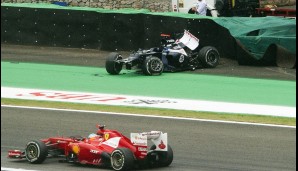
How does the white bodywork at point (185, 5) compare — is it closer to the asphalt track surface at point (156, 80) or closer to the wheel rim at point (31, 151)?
the asphalt track surface at point (156, 80)

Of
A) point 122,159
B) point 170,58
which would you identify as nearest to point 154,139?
point 122,159

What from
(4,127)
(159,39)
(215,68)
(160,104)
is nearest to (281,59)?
(215,68)

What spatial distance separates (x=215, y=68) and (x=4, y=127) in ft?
34.8

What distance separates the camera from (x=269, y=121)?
17.2 meters

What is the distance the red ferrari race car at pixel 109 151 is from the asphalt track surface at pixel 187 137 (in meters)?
0.13

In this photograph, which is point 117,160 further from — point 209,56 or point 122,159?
point 209,56

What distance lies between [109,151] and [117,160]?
33 cm

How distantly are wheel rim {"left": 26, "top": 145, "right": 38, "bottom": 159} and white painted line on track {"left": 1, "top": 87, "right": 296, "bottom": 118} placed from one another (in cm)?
664

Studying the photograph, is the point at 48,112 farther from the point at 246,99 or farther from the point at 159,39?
the point at 159,39

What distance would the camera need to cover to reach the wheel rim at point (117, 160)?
38.9 ft

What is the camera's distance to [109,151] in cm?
1222

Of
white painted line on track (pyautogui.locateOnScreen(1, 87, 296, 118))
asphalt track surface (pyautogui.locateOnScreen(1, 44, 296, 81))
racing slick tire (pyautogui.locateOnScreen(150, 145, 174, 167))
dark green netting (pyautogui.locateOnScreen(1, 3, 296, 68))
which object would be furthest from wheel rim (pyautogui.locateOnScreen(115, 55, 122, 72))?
racing slick tire (pyautogui.locateOnScreen(150, 145, 174, 167))

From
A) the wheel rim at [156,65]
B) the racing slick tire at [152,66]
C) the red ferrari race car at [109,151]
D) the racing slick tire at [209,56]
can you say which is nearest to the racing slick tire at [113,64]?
the racing slick tire at [152,66]

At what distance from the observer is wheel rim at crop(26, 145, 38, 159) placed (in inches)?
495
